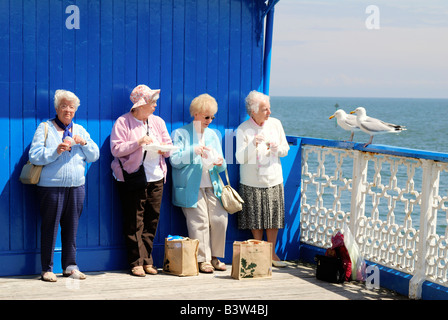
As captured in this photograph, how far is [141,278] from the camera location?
19.4ft


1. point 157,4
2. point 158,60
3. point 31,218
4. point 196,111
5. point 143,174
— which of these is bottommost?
point 31,218

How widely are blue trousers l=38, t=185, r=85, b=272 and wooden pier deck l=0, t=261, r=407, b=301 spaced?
0.22m

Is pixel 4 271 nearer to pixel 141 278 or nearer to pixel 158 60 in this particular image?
pixel 141 278

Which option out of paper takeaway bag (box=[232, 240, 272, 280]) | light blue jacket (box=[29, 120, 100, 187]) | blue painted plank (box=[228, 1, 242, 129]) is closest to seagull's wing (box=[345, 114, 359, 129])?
blue painted plank (box=[228, 1, 242, 129])

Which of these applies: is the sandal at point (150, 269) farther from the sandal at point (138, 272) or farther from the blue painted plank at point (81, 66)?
the blue painted plank at point (81, 66)

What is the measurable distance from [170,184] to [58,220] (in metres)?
1.16

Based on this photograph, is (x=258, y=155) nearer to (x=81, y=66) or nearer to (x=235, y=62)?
(x=235, y=62)

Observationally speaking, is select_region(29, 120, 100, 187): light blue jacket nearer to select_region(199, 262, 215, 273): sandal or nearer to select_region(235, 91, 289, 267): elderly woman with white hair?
select_region(199, 262, 215, 273): sandal

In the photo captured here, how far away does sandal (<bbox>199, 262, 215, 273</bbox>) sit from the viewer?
6180 mm

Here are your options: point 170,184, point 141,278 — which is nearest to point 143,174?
point 170,184

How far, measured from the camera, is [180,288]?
5625mm

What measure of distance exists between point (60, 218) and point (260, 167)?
6.35 feet

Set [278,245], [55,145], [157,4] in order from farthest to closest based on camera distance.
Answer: [278,245] < [157,4] < [55,145]

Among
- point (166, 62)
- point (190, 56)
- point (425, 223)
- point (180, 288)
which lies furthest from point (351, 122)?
point (180, 288)
